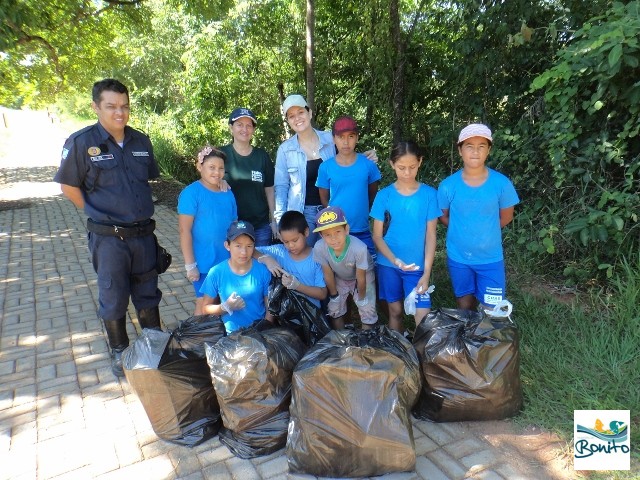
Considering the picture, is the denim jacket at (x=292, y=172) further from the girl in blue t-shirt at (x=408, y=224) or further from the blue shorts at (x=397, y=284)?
the blue shorts at (x=397, y=284)

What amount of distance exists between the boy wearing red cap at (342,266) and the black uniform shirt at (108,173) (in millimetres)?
1291

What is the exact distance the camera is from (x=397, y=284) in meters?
3.17

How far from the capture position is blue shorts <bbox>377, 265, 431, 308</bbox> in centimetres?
305

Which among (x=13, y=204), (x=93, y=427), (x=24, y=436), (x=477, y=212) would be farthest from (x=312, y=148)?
(x=13, y=204)

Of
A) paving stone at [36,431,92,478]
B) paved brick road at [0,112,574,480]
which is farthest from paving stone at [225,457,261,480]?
paving stone at [36,431,92,478]

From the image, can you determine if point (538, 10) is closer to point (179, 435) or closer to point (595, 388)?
point (595, 388)

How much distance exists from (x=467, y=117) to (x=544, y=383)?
3856 millimetres

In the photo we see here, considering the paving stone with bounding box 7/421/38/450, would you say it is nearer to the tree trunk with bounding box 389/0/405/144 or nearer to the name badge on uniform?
the name badge on uniform

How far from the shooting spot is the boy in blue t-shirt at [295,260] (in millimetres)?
2992

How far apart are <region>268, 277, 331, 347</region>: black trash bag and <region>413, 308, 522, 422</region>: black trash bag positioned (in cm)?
67

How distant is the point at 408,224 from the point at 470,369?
3.30 ft

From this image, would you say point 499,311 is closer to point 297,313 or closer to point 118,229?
point 297,313

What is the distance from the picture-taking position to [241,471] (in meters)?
2.29

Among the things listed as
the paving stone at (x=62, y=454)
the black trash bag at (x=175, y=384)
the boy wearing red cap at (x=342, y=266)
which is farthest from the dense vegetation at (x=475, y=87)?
the paving stone at (x=62, y=454)
